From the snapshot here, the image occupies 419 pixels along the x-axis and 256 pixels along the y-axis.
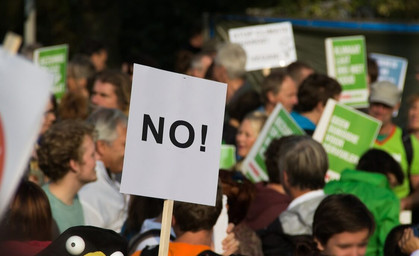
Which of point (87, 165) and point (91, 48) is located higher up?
point (91, 48)

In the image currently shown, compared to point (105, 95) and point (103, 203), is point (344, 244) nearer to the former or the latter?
point (103, 203)

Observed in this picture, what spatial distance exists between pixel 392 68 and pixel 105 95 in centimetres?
373

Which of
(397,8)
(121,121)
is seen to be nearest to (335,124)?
(121,121)

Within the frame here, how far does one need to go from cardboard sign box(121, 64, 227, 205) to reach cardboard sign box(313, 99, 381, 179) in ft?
10.6

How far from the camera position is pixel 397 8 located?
18.5 m

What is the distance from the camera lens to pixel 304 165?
540 centimetres

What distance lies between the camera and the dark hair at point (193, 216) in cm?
439

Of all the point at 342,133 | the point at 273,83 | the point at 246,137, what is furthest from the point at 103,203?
the point at 273,83

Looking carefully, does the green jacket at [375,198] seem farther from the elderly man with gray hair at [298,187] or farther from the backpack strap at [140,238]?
the backpack strap at [140,238]

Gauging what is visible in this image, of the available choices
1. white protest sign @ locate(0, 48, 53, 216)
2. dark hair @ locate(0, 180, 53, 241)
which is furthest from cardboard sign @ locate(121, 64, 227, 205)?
white protest sign @ locate(0, 48, 53, 216)

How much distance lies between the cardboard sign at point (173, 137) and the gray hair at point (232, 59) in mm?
4478

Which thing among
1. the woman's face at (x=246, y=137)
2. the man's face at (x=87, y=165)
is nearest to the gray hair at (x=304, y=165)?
the man's face at (x=87, y=165)

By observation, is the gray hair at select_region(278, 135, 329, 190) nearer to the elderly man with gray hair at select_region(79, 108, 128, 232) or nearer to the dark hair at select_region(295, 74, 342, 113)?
the elderly man with gray hair at select_region(79, 108, 128, 232)

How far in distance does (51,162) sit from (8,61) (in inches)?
125
